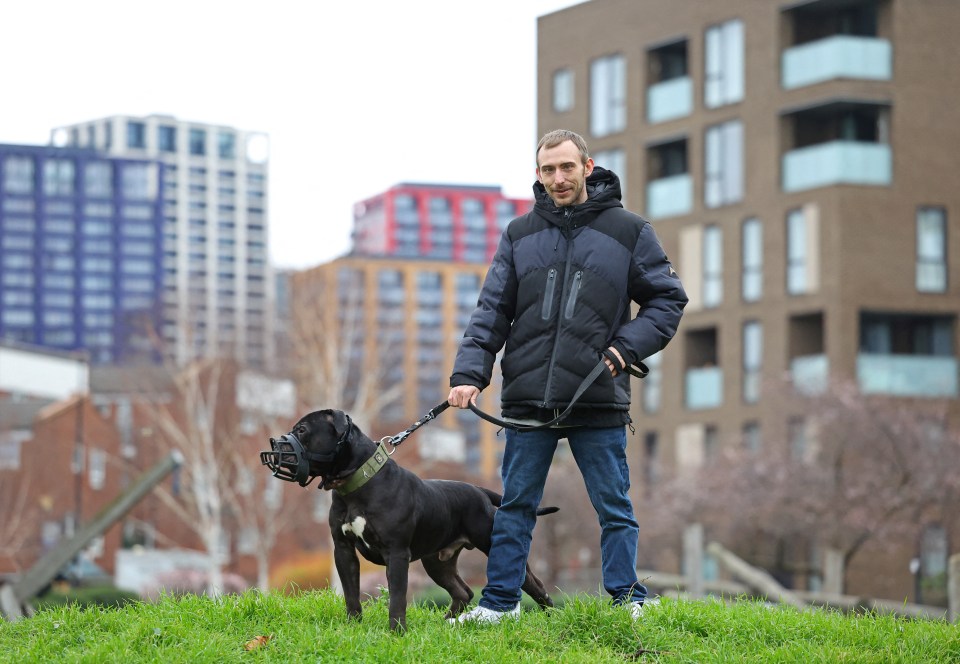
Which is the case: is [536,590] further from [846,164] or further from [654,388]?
[654,388]

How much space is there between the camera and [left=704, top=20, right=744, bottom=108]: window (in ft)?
151

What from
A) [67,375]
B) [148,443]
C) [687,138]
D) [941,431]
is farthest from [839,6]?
[67,375]

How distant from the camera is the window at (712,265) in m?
46.4

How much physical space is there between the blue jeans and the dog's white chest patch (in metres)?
0.85

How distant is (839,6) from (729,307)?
8902mm

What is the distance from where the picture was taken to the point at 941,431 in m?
35.8

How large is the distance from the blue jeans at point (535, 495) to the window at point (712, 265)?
1508 inches

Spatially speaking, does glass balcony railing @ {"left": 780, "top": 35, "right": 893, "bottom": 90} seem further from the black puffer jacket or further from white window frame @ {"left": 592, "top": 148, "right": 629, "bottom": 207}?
the black puffer jacket

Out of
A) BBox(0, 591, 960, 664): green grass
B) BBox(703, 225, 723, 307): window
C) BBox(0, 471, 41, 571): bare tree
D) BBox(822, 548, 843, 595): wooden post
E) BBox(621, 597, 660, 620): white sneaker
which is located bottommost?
BBox(0, 471, 41, 571): bare tree

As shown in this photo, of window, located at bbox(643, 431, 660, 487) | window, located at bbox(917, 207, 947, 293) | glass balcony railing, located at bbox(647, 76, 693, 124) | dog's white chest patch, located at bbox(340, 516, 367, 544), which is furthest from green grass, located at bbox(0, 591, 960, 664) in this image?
glass balcony railing, located at bbox(647, 76, 693, 124)

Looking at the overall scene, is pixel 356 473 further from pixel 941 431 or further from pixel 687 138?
pixel 687 138

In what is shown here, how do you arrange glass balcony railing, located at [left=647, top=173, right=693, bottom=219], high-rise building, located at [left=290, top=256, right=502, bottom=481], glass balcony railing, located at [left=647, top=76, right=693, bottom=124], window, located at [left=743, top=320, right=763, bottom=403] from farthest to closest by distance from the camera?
glass balcony railing, located at [left=647, top=76, right=693, bottom=124]
glass balcony railing, located at [left=647, top=173, right=693, bottom=219]
high-rise building, located at [left=290, top=256, right=502, bottom=481]
window, located at [left=743, top=320, right=763, bottom=403]

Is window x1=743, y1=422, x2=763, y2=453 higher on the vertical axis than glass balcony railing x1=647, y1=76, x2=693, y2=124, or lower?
lower

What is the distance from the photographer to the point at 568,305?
8266mm
